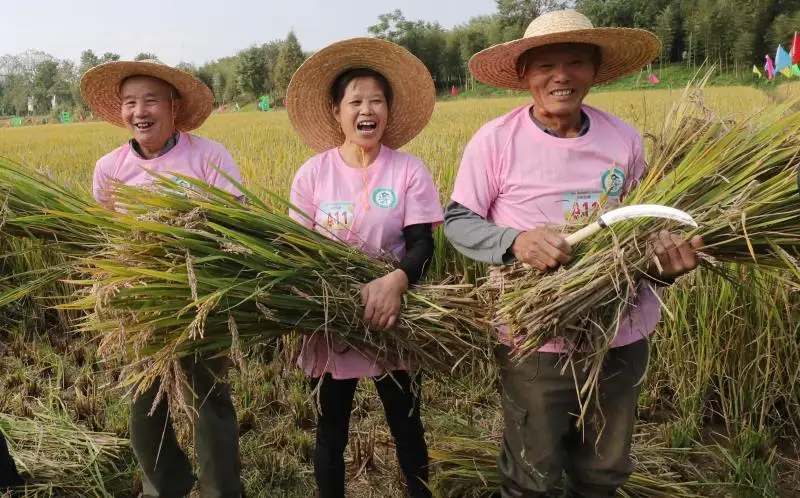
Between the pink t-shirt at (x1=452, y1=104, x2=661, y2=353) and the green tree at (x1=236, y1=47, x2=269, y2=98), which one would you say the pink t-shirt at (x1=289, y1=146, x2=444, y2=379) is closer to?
the pink t-shirt at (x1=452, y1=104, x2=661, y2=353)

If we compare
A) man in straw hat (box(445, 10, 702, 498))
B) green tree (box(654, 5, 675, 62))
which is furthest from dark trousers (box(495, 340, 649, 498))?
green tree (box(654, 5, 675, 62))

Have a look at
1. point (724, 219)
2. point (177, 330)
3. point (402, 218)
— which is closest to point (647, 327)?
point (724, 219)

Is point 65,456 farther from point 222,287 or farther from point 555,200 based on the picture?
point 555,200

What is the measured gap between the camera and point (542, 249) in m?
1.28

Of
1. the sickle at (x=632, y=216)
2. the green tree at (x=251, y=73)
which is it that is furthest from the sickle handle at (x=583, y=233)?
the green tree at (x=251, y=73)

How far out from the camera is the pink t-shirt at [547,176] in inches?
56.0

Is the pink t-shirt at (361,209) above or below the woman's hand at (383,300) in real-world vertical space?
above

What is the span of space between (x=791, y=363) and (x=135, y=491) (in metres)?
2.39

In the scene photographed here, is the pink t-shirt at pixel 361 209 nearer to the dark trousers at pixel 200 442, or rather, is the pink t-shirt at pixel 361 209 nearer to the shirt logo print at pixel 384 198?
the shirt logo print at pixel 384 198

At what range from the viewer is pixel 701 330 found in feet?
6.89

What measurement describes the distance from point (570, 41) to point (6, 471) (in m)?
2.26

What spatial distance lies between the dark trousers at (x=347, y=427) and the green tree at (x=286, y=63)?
41484 millimetres

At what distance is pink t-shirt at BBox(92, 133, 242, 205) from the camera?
5.51 feet

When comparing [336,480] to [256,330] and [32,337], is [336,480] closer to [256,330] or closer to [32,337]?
[256,330]
